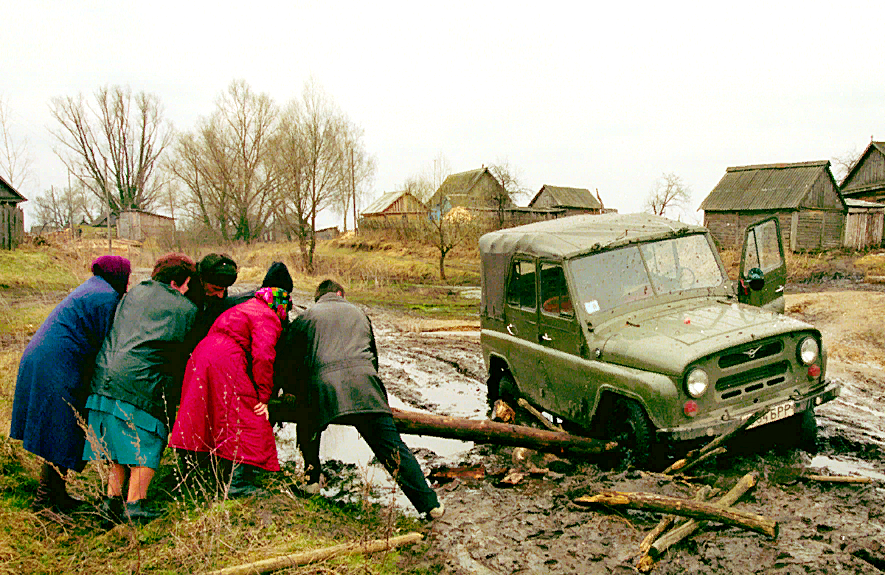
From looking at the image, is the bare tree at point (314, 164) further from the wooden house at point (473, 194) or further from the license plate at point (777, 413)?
the license plate at point (777, 413)

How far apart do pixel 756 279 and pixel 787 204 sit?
101ft

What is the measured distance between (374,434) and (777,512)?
299 centimetres

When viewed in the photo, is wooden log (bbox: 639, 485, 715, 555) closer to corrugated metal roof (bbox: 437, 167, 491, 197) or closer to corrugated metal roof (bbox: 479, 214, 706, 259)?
corrugated metal roof (bbox: 479, 214, 706, 259)

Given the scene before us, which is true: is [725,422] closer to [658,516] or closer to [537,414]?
[658,516]

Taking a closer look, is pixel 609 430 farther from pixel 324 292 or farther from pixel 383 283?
pixel 383 283

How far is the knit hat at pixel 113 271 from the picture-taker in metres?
4.86

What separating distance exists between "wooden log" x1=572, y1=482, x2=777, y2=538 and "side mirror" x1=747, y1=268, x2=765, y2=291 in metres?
2.90

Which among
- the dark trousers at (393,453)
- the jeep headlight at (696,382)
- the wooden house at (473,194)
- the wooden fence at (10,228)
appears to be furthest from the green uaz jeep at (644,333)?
the wooden fence at (10,228)

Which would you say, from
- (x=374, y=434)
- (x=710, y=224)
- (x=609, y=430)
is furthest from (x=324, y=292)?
(x=710, y=224)

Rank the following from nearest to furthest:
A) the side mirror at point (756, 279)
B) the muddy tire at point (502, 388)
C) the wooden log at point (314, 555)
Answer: the wooden log at point (314, 555) < the side mirror at point (756, 279) < the muddy tire at point (502, 388)

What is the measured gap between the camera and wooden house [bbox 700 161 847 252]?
32.3m

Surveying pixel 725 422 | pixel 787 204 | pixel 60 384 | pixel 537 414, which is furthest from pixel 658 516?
pixel 787 204

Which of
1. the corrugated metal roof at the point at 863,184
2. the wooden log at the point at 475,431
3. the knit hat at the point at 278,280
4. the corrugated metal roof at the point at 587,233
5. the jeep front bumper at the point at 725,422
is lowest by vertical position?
the wooden log at the point at 475,431

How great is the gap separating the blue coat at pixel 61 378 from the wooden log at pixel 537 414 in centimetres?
430
